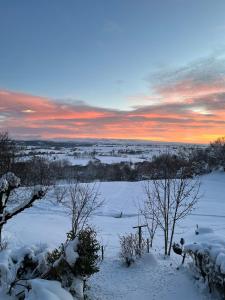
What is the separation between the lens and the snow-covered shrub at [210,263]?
1006 centimetres

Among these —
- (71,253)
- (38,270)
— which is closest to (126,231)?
(38,270)

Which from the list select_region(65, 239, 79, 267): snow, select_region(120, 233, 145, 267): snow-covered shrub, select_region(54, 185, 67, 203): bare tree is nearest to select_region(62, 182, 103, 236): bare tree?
select_region(54, 185, 67, 203): bare tree

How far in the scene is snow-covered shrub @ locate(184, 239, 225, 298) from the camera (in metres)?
10.1

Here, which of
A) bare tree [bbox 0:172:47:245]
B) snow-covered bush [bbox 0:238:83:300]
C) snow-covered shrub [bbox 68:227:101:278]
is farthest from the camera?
snow-covered shrub [bbox 68:227:101:278]

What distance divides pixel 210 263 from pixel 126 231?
2275 centimetres

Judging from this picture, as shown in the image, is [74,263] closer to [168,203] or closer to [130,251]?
[130,251]

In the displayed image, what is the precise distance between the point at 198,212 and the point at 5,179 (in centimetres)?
3873

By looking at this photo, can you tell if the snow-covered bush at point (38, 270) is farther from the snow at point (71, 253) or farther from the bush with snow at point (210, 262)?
the bush with snow at point (210, 262)

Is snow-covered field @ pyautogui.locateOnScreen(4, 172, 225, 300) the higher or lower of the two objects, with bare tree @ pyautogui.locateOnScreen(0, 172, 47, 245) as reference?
lower

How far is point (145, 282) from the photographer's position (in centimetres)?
1299

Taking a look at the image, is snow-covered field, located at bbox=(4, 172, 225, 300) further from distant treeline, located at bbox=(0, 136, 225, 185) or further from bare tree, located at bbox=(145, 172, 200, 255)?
distant treeline, located at bbox=(0, 136, 225, 185)

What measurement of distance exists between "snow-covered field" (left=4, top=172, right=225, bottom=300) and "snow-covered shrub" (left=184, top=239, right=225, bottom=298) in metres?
0.52

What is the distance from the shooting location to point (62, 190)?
50.5 meters

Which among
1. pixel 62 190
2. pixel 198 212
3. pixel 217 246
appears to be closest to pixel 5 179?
pixel 217 246
